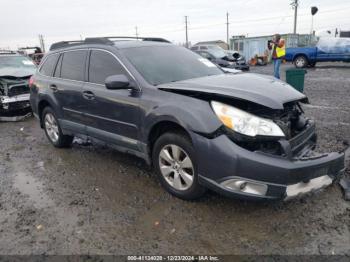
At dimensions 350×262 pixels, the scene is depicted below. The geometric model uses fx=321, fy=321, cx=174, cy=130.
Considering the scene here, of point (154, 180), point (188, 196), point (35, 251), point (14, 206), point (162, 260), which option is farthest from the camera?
point (154, 180)

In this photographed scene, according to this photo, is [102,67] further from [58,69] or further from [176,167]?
[176,167]

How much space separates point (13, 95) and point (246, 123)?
7555mm

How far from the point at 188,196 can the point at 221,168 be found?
0.70m

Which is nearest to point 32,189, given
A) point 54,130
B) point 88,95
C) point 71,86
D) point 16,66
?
point 88,95

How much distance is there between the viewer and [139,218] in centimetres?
335

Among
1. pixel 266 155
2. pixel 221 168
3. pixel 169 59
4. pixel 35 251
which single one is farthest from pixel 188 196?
pixel 169 59

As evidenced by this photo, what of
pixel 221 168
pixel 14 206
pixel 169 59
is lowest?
pixel 14 206

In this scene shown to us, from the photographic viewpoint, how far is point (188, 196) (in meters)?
3.49

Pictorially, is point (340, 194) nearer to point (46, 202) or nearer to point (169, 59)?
point (169, 59)

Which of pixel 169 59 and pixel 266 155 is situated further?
pixel 169 59

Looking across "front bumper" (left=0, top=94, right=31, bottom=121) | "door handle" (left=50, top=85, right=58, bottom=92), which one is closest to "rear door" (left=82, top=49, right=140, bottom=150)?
"door handle" (left=50, top=85, right=58, bottom=92)

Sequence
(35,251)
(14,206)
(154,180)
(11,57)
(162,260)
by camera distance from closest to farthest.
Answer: (162,260)
(35,251)
(14,206)
(154,180)
(11,57)

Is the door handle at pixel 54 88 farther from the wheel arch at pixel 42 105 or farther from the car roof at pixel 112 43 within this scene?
the car roof at pixel 112 43

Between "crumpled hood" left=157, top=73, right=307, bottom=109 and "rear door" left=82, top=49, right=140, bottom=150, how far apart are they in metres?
0.55
